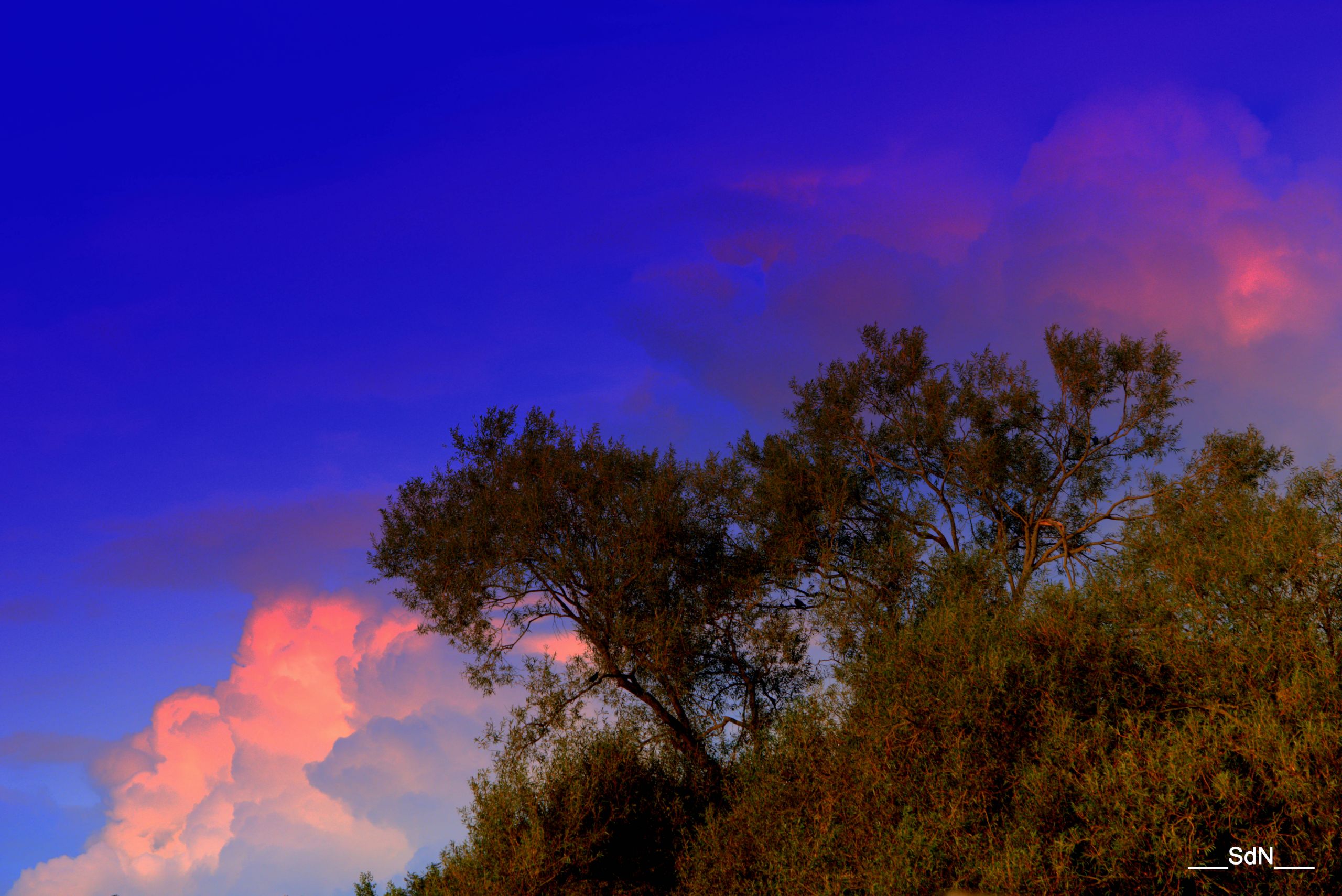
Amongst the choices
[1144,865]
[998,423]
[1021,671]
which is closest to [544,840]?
→ [1021,671]

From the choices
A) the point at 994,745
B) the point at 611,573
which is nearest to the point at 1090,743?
the point at 994,745

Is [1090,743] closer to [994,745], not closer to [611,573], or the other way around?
[994,745]

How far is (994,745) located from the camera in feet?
45.9

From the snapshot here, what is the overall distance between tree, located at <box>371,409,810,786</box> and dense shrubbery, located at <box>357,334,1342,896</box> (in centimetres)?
34

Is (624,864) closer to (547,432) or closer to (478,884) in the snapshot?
(478,884)

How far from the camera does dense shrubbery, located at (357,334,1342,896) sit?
37.5ft

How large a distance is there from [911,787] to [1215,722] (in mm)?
4309

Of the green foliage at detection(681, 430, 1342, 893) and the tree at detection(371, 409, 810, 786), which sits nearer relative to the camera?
the green foliage at detection(681, 430, 1342, 893)

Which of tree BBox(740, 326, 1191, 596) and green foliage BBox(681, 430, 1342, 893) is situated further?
tree BBox(740, 326, 1191, 596)

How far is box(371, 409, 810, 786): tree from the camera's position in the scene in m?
22.0

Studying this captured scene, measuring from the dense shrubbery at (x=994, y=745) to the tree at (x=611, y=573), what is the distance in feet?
1.10

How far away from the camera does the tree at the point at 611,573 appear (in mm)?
22000

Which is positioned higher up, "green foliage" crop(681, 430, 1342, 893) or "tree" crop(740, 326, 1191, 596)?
"tree" crop(740, 326, 1191, 596)

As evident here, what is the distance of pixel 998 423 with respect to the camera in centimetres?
2631
